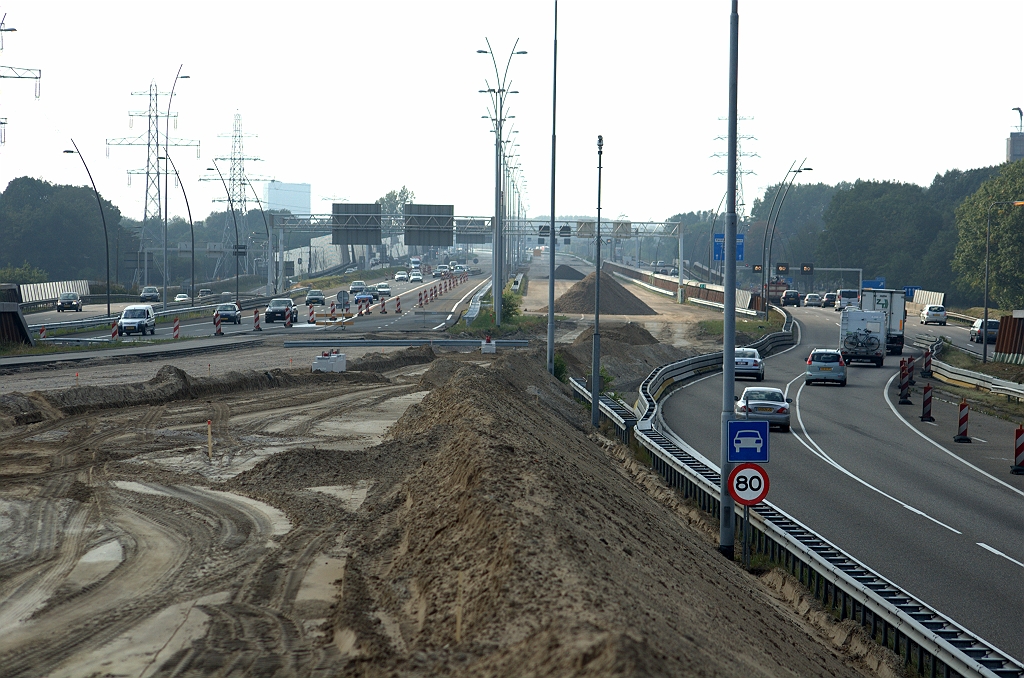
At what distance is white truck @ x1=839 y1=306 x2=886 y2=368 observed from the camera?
52875 mm

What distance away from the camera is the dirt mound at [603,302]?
92562 millimetres

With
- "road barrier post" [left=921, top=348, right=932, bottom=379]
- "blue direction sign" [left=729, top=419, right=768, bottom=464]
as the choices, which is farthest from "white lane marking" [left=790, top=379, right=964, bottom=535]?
"road barrier post" [left=921, top=348, right=932, bottom=379]

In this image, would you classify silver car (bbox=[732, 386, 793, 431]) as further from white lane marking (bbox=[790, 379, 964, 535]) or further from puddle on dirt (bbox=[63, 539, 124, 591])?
puddle on dirt (bbox=[63, 539, 124, 591])

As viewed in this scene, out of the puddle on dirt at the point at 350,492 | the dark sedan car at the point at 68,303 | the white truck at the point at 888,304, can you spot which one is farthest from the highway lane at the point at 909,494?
the dark sedan car at the point at 68,303

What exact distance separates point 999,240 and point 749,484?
102 metres

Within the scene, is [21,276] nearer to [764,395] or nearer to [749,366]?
[749,366]

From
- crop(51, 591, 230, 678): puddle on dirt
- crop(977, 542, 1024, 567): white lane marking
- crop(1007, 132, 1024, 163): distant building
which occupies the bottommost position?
crop(977, 542, 1024, 567): white lane marking

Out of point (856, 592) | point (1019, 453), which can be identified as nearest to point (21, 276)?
point (1019, 453)

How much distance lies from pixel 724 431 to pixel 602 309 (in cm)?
7707

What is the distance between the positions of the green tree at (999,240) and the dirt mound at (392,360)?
72989 mm

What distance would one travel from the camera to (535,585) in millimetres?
9492

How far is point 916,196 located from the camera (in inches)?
6284

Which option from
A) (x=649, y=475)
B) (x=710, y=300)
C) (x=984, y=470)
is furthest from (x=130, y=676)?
(x=710, y=300)

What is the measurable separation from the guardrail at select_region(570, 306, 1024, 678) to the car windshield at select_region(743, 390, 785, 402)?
1018 cm
